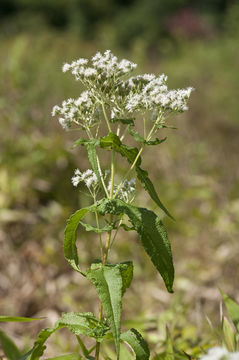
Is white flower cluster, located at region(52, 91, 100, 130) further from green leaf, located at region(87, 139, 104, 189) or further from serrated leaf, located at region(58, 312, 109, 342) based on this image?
serrated leaf, located at region(58, 312, 109, 342)

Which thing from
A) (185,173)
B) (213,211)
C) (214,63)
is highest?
(214,63)

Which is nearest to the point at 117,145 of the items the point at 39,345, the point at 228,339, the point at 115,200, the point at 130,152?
the point at 130,152

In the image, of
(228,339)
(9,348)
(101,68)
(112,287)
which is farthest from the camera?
(9,348)

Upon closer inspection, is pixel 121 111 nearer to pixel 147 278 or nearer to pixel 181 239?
Answer: pixel 147 278

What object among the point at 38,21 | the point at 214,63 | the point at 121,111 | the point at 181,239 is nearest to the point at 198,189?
the point at 181,239

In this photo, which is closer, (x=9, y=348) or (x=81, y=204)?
(x=9, y=348)

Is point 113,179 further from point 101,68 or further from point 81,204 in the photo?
point 81,204

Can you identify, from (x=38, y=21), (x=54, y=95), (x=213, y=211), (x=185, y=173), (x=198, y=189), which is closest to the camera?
→ (x=213, y=211)
